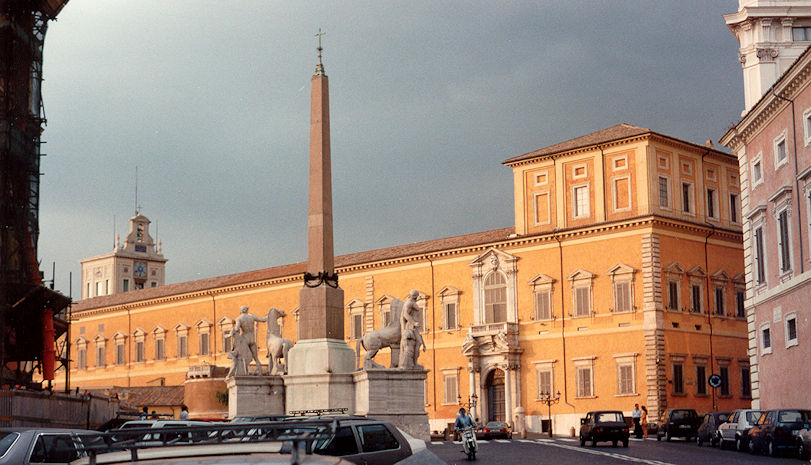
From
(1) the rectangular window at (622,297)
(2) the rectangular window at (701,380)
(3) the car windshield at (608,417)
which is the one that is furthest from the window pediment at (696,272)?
(3) the car windshield at (608,417)

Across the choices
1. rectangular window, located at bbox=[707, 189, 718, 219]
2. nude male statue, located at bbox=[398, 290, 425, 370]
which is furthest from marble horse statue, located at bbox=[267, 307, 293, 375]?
rectangular window, located at bbox=[707, 189, 718, 219]

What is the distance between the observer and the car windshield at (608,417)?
3334 centimetres

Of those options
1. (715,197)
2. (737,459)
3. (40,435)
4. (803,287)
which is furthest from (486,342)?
(40,435)

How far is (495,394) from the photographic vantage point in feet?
171

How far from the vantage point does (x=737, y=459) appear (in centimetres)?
2448

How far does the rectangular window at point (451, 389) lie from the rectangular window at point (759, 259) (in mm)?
20204

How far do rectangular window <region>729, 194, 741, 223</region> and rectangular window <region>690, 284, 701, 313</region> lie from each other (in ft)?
14.9

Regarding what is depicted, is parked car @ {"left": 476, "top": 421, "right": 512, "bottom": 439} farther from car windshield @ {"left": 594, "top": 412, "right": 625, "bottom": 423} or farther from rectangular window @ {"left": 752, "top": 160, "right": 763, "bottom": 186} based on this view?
rectangular window @ {"left": 752, "top": 160, "right": 763, "bottom": 186}

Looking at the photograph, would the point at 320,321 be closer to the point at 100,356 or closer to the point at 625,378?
the point at 625,378

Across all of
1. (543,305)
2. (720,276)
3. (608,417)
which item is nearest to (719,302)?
(720,276)

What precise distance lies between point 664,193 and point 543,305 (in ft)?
24.0

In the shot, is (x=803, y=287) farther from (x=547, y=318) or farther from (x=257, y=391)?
(x=547, y=318)

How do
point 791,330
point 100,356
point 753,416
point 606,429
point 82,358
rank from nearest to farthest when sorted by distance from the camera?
1. point 753,416
2. point 791,330
3. point 606,429
4. point 100,356
5. point 82,358

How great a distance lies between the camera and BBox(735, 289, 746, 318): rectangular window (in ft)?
168
